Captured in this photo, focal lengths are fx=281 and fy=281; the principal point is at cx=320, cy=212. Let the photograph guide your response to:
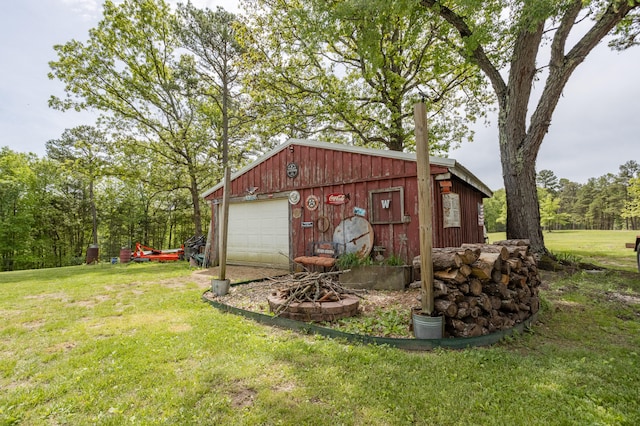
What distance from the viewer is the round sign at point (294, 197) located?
8359 mm

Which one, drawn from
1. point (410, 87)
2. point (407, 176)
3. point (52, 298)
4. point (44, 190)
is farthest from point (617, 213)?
point (44, 190)

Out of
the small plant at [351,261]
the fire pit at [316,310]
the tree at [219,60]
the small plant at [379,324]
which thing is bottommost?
the small plant at [379,324]

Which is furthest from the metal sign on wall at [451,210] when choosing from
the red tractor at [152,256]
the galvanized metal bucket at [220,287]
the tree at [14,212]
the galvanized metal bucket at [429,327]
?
the tree at [14,212]

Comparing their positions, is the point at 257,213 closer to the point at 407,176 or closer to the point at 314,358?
the point at 407,176

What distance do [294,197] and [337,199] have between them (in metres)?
1.57

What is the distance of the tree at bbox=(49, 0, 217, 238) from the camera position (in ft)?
43.7

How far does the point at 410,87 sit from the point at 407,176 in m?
7.94

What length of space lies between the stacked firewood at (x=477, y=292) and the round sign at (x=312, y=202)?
463cm

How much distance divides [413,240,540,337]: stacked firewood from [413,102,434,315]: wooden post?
0.53 ft

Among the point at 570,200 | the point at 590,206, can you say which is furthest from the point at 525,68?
the point at 570,200

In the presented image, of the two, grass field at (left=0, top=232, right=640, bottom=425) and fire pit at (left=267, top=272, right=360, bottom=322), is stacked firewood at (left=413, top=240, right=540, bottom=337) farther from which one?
fire pit at (left=267, top=272, right=360, bottom=322)

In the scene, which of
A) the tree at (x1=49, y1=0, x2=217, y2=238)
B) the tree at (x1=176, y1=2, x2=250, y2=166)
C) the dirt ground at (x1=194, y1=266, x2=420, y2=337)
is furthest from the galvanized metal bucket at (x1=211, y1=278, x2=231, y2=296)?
the tree at (x1=49, y1=0, x2=217, y2=238)

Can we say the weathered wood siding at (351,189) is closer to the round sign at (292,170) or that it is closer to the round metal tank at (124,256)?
the round sign at (292,170)

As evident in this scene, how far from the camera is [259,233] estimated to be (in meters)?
9.43
